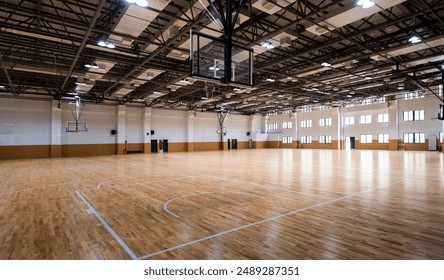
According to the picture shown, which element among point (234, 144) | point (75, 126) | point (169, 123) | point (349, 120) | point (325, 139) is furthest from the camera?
point (234, 144)

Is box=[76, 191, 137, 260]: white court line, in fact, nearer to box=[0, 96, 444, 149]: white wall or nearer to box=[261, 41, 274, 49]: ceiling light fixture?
box=[261, 41, 274, 49]: ceiling light fixture

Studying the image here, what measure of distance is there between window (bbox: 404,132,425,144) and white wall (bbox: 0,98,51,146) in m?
36.9

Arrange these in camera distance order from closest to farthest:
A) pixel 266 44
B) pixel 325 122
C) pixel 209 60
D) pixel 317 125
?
pixel 209 60, pixel 266 44, pixel 325 122, pixel 317 125

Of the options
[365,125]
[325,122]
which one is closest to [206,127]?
[325,122]

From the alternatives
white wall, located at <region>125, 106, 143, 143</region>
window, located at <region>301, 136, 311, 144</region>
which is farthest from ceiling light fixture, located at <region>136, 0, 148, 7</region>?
window, located at <region>301, 136, 311, 144</region>

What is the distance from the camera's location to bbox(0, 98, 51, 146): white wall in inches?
834

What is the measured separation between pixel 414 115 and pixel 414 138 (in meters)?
2.50

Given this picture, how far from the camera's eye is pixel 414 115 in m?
27.0

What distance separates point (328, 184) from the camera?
858 cm

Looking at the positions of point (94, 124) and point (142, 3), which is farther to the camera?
point (94, 124)

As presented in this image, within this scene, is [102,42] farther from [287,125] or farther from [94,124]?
[287,125]

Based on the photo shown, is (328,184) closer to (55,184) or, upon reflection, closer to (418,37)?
(418,37)

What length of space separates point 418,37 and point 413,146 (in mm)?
21469
